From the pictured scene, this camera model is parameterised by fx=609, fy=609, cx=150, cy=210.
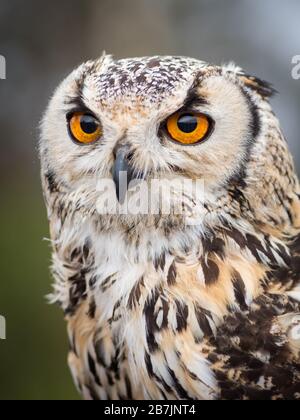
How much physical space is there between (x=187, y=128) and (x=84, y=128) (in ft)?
0.66

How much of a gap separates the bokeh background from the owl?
122 cm

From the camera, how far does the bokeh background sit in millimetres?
2506

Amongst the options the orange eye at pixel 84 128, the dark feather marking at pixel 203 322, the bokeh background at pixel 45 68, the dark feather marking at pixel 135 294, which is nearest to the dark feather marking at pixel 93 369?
the dark feather marking at pixel 135 294

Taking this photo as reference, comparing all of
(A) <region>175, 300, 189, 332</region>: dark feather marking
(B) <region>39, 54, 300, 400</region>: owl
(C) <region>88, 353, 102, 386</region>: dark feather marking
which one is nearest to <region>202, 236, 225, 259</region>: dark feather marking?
(B) <region>39, 54, 300, 400</region>: owl

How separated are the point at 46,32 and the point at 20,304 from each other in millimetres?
1277

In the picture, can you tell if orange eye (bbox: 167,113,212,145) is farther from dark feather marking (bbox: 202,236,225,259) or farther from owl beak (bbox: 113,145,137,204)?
dark feather marking (bbox: 202,236,225,259)

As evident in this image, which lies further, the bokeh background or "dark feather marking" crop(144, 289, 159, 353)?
the bokeh background

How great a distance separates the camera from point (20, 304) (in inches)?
104

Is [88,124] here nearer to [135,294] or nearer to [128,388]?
[135,294]

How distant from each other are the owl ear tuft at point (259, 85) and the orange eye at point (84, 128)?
317 mm

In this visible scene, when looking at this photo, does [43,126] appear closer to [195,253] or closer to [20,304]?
[195,253]

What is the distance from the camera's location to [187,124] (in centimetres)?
111

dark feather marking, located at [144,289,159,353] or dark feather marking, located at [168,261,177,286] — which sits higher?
dark feather marking, located at [168,261,177,286]
